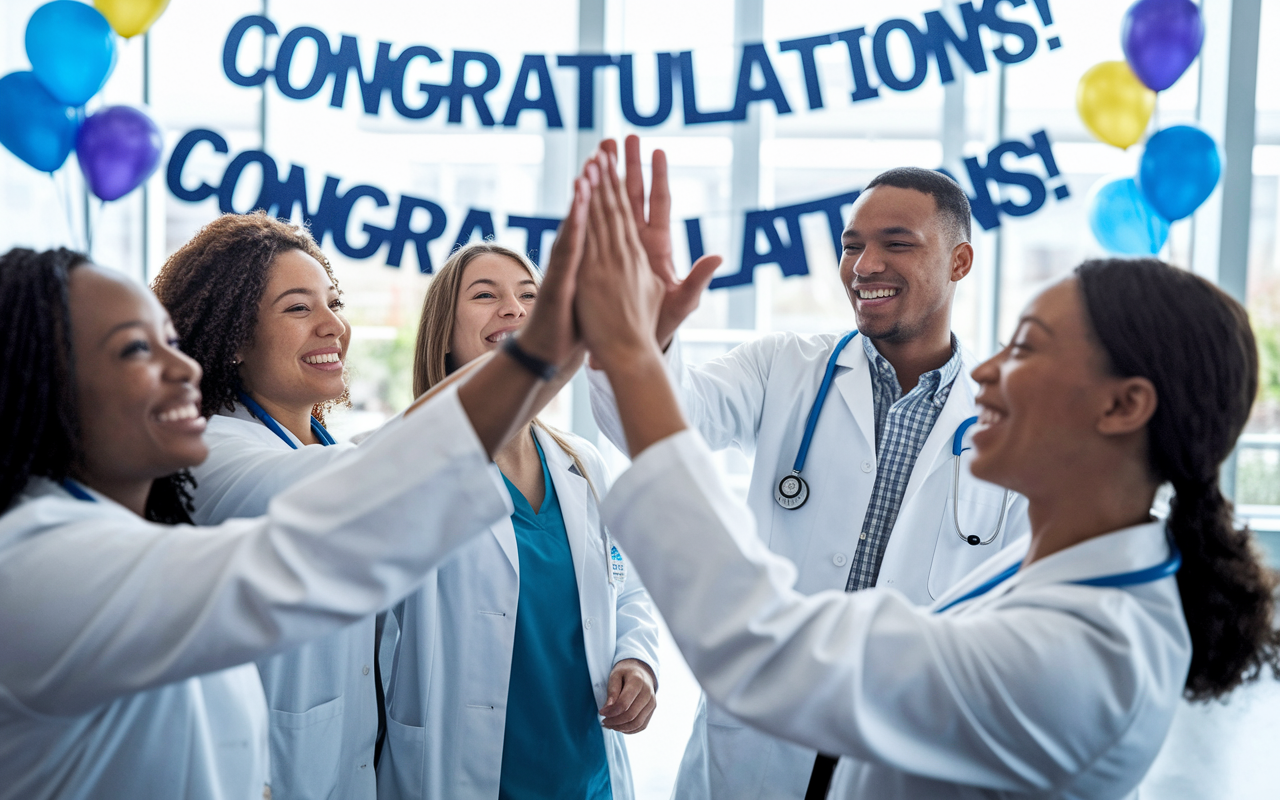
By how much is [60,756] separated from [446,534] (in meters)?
0.45

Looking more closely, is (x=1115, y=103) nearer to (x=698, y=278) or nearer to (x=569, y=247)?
(x=698, y=278)

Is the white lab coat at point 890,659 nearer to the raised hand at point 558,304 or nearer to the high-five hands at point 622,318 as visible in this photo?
the high-five hands at point 622,318

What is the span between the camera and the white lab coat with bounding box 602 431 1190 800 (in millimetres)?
791

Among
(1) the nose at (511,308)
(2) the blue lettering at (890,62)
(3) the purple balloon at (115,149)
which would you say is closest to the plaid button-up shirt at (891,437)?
(1) the nose at (511,308)

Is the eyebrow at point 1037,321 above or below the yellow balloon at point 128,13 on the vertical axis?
below

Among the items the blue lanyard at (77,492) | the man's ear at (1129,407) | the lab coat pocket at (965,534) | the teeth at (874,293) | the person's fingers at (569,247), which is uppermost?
the teeth at (874,293)

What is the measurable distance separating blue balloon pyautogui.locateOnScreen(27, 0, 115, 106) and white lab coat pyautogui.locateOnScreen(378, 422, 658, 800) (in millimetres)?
2106

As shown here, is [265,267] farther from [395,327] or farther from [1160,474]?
[395,327]

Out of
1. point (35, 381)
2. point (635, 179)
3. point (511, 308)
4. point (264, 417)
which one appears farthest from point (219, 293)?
point (635, 179)

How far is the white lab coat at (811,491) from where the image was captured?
1.68m

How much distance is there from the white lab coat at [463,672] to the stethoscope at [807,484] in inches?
17.0

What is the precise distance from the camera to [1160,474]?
0.96 metres

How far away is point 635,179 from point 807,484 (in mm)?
922

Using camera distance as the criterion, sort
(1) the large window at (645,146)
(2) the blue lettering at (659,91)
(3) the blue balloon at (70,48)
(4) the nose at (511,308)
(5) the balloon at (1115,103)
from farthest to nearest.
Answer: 1. (1) the large window at (645,146)
2. (2) the blue lettering at (659,91)
3. (5) the balloon at (1115,103)
4. (3) the blue balloon at (70,48)
5. (4) the nose at (511,308)
